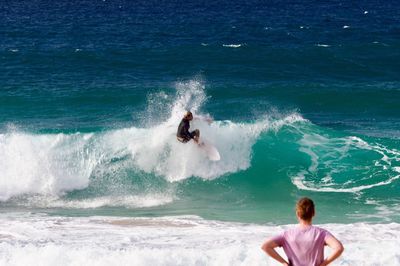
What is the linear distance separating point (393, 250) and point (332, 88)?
65.4ft

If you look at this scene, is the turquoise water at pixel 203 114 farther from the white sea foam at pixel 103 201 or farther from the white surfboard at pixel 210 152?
the white surfboard at pixel 210 152

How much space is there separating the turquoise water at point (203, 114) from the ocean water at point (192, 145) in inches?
2.7

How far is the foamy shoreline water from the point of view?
11.2 m

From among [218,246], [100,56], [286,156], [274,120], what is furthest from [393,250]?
[100,56]

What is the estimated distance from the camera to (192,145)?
20.1 m

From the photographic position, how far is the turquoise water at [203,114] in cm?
1873

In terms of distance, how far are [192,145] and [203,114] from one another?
6165mm

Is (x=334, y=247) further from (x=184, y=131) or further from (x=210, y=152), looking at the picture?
(x=210, y=152)

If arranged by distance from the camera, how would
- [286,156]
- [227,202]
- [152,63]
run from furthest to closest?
[152,63] < [286,156] < [227,202]

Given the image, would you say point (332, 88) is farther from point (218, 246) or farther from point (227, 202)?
point (218, 246)

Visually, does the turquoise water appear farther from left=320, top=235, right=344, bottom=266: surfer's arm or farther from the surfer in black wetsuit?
left=320, top=235, right=344, bottom=266: surfer's arm

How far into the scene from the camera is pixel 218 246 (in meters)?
12.5

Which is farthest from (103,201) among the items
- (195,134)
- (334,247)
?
(334,247)

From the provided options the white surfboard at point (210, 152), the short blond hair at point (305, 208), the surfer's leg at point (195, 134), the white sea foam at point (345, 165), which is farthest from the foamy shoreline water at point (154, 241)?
the white sea foam at point (345, 165)
